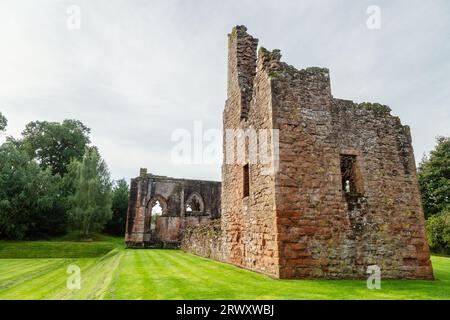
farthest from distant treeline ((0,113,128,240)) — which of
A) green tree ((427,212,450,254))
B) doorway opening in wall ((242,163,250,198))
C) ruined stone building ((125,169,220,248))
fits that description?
green tree ((427,212,450,254))

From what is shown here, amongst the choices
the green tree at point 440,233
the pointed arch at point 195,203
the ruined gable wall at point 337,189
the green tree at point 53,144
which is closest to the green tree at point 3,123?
the green tree at point 53,144

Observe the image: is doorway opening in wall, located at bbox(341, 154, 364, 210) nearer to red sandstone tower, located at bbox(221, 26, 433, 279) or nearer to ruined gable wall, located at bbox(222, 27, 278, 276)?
red sandstone tower, located at bbox(221, 26, 433, 279)

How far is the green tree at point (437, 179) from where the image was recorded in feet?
99.1

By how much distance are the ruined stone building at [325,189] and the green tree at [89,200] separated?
25.5 m

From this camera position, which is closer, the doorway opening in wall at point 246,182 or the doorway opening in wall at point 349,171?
the doorway opening in wall at point 349,171

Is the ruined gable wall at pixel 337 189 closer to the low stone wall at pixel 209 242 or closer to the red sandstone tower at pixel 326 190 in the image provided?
the red sandstone tower at pixel 326 190

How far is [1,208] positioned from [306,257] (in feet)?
95.1

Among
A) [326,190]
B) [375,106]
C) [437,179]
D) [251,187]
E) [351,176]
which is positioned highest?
Answer: [437,179]

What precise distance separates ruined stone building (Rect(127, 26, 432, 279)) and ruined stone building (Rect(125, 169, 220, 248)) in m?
18.7

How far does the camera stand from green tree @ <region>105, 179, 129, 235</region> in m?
38.9

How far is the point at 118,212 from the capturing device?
4022cm

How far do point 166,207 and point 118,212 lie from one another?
14.5 meters

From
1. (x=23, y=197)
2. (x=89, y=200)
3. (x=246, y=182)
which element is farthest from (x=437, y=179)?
(x=23, y=197)

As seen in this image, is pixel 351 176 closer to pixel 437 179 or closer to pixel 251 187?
pixel 251 187
